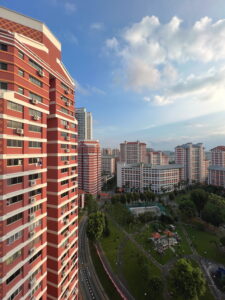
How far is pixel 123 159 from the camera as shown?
117125 millimetres

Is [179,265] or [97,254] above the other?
[179,265]

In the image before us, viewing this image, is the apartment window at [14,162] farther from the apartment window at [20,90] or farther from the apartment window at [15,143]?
the apartment window at [20,90]

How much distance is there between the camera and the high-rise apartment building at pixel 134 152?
10931 cm

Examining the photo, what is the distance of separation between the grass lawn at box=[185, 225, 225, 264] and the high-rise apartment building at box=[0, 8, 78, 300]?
1131 inches

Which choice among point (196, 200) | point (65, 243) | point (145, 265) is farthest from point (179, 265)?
point (196, 200)

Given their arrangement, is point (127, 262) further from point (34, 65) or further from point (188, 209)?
point (34, 65)

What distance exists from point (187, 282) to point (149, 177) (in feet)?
223

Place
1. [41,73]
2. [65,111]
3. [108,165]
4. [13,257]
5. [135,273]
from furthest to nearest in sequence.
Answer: [108,165]
[135,273]
[65,111]
[41,73]
[13,257]

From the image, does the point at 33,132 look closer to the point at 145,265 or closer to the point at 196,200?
the point at 145,265

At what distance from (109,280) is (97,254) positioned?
767 centimetres

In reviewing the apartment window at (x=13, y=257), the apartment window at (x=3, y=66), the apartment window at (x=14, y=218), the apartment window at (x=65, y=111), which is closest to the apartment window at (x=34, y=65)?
the apartment window at (x=3, y=66)

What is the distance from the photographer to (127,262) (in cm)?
3167

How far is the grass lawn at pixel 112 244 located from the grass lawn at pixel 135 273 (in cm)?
187

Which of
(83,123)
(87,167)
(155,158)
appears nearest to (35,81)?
(87,167)
